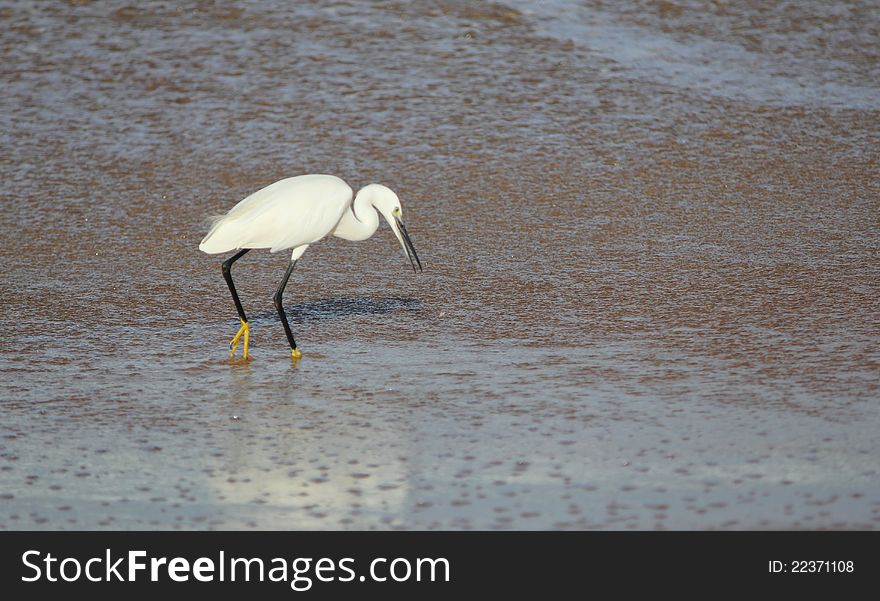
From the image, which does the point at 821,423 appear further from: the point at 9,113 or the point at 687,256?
the point at 9,113

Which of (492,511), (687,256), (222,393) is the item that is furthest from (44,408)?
(687,256)

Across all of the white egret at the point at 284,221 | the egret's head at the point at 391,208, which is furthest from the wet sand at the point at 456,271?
the egret's head at the point at 391,208

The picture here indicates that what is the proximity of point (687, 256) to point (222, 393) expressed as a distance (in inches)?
112

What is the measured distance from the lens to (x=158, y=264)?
670cm

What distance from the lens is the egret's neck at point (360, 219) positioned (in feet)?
18.7

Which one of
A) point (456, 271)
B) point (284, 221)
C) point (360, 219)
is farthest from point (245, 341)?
point (456, 271)

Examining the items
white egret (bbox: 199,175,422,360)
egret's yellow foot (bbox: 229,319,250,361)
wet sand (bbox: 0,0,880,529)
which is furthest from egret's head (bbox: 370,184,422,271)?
egret's yellow foot (bbox: 229,319,250,361)

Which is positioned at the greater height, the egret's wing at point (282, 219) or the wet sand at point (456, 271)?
the egret's wing at point (282, 219)

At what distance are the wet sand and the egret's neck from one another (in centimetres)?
42

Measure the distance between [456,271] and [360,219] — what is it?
0.98 meters

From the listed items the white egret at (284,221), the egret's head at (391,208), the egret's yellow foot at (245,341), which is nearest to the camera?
the egret's yellow foot at (245,341)

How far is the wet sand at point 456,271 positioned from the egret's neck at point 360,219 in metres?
0.42

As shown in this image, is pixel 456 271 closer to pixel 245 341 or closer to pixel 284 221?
pixel 284 221

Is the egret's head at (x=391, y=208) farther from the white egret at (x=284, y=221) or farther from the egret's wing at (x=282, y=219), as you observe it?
the egret's wing at (x=282, y=219)
